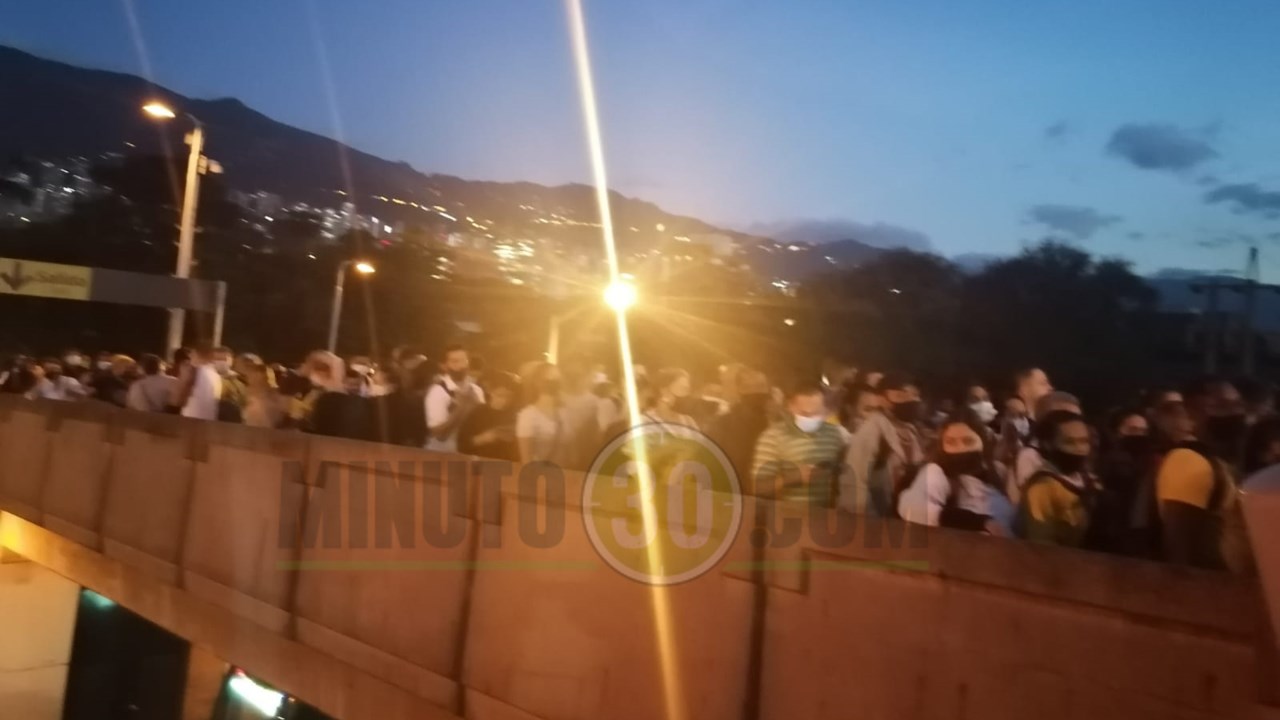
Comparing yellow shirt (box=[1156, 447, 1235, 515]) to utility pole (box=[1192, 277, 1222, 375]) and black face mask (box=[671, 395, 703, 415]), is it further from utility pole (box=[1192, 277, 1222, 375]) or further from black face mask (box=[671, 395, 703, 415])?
utility pole (box=[1192, 277, 1222, 375])

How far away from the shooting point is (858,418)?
22.4 ft

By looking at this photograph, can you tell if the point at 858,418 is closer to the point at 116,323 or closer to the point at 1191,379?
the point at 1191,379

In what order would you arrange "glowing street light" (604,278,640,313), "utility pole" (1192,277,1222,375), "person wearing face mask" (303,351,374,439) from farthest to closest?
"utility pole" (1192,277,1222,375)
"glowing street light" (604,278,640,313)
"person wearing face mask" (303,351,374,439)

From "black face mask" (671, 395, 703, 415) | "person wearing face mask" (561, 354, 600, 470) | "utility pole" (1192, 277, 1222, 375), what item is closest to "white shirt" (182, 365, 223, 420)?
"person wearing face mask" (561, 354, 600, 470)

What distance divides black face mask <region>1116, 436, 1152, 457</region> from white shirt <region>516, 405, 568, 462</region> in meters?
3.53

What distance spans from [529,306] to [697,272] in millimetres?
3959

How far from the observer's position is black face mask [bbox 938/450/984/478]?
17.7 feet

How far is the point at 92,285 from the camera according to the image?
22438 mm

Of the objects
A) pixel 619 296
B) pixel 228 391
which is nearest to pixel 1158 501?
pixel 228 391

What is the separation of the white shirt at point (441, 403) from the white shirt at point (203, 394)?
283cm

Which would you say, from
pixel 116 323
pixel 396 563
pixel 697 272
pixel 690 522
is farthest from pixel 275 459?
pixel 116 323

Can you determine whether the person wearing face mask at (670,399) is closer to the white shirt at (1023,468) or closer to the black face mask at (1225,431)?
the white shirt at (1023,468)

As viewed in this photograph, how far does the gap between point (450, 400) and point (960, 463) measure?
4.32 m

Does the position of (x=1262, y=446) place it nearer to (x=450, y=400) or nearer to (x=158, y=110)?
(x=450, y=400)
